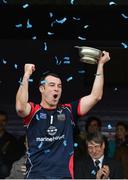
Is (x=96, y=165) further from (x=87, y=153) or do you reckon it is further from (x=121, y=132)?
(x=121, y=132)

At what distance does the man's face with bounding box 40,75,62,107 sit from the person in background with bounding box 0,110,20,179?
2.58 metres

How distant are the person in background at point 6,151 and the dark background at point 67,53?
1979 mm

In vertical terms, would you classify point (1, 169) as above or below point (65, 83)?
below

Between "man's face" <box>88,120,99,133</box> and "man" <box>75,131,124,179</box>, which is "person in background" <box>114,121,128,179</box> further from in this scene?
"man" <box>75,131,124,179</box>

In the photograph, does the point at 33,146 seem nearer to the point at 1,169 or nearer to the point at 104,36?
the point at 1,169

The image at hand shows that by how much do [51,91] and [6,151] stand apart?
2852 millimetres

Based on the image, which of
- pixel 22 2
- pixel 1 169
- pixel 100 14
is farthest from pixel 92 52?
pixel 100 14

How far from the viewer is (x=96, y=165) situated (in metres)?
6.52

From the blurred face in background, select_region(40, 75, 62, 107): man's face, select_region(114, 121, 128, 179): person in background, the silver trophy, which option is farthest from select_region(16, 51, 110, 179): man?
the blurred face in background

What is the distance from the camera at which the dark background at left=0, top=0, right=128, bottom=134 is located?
31.8 feet

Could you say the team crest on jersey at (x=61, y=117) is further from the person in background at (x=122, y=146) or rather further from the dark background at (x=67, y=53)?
the dark background at (x=67, y=53)

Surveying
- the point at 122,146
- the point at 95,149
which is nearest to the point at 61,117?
the point at 95,149

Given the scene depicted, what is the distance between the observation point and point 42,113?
542cm

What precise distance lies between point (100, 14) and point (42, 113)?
4.47m
